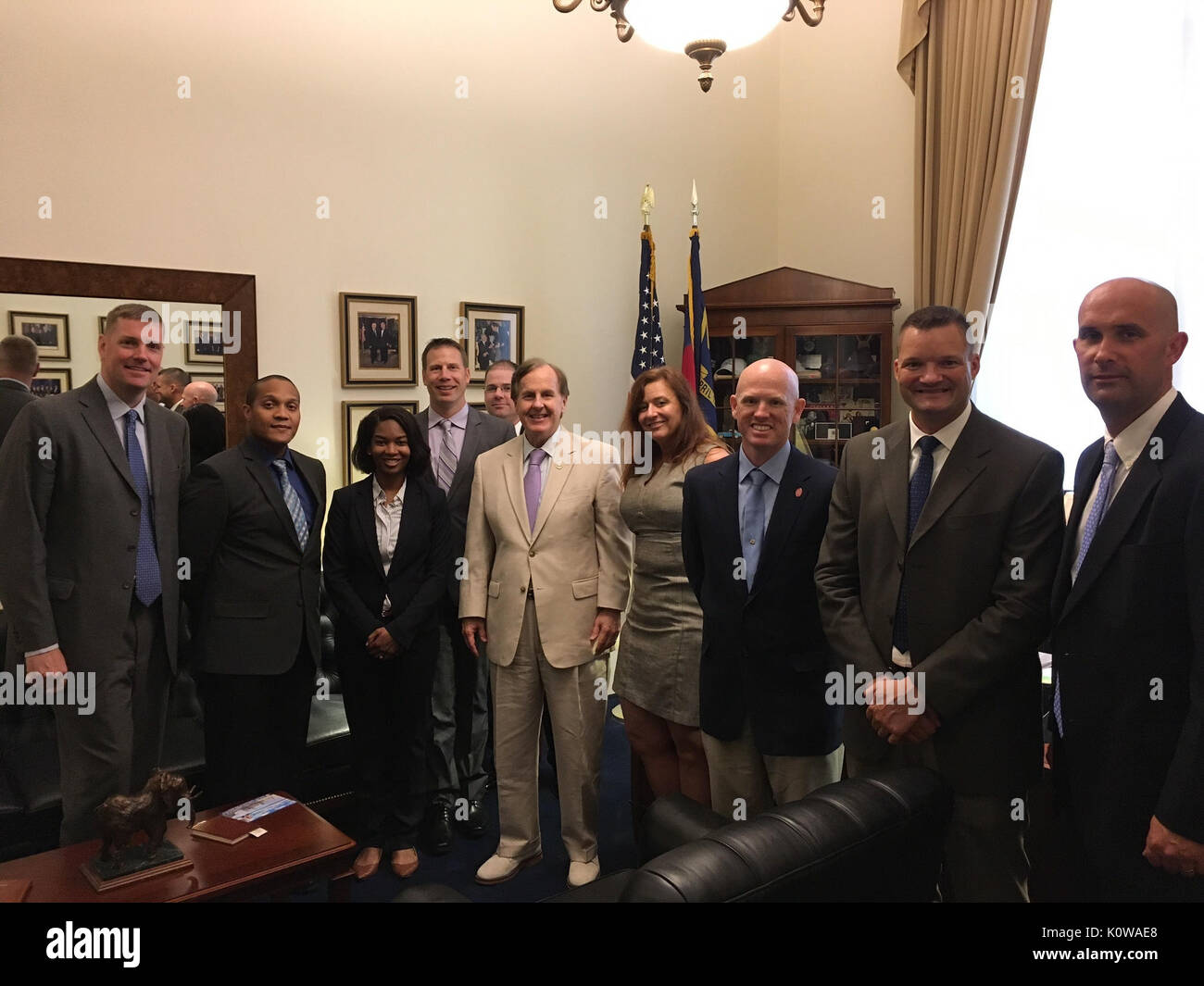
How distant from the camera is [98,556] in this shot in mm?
2609

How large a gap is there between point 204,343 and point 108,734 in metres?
2.04

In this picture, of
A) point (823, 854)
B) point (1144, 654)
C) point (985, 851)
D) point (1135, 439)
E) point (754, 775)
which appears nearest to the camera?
point (823, 854)

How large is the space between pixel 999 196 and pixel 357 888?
468 cm

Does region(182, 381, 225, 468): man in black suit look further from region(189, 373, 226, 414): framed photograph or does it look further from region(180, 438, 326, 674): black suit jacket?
region(180, 438, 326, 674): black suit jacket

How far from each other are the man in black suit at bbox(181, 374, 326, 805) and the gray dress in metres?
1.08

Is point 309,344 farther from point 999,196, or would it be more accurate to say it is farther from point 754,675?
point 999,196

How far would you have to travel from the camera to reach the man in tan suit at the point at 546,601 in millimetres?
2883

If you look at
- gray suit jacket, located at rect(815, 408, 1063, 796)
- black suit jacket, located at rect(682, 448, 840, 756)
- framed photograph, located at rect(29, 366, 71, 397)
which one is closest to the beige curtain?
black suit jacket, located at rect(682, 448, 840, 756)

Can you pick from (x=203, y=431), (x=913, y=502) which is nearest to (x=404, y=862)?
(x=203, y=431)

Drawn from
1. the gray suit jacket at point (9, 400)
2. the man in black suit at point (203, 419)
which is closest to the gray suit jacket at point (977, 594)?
the man in black suit at point (203, 419)

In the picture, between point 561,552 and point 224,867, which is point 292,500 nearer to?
point 561,552

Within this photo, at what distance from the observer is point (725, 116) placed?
599 centimetres

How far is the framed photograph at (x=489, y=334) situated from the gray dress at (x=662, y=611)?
2401 millimetres
